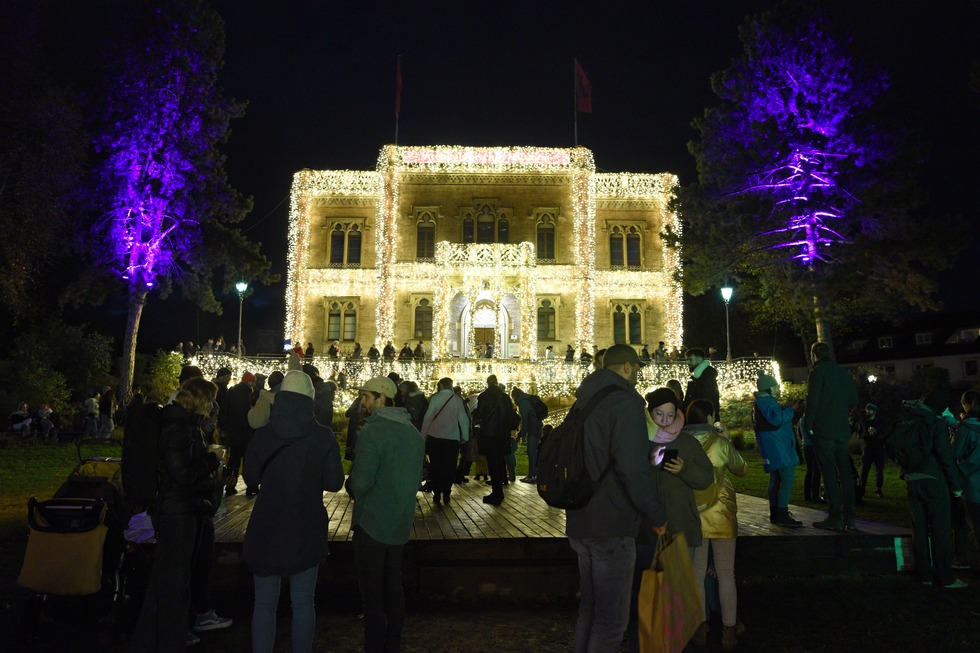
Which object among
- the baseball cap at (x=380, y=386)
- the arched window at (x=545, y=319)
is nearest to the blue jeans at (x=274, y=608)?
the baseball cap at (x=380, y=386)

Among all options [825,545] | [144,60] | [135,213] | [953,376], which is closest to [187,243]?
[135,213]

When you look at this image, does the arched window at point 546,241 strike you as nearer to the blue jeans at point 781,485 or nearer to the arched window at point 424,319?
the arched window at point 424,319

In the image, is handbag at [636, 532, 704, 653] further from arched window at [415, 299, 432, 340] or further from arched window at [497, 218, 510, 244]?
arched window at [497, 218, 510, 244]

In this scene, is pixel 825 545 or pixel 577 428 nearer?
pixel 577 428

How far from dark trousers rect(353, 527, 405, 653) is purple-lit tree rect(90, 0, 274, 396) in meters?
24.8

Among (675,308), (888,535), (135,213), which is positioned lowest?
(888,535)

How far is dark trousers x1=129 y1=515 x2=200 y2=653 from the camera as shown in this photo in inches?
183

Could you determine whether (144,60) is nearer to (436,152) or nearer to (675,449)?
(436,152)

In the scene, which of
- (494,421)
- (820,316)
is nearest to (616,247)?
(820,316)

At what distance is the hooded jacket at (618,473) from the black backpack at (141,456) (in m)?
3.31

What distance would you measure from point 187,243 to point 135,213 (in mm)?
2433

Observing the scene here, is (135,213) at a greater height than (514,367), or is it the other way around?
(135,213)

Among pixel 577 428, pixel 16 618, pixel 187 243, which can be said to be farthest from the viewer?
pixel 187 243

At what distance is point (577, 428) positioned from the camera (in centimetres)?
399
